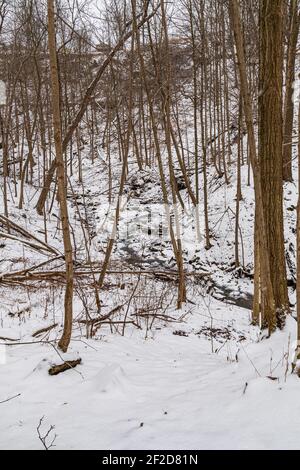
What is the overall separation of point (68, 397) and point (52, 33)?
308cm

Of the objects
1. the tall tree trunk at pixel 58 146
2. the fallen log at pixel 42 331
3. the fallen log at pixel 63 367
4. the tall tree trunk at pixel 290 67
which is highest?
the tall tree trunk at pixel 290 67

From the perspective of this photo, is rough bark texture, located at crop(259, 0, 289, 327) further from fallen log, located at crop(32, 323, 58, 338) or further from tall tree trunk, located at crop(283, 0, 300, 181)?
tall tree trunk, located at crop(283, 0, 300, 181)

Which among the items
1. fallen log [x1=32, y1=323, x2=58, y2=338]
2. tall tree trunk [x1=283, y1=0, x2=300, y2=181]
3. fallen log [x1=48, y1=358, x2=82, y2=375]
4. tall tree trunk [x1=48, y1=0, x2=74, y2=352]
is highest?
tall tree trunk [x1=283, y1=0, x2=300, y2=181]

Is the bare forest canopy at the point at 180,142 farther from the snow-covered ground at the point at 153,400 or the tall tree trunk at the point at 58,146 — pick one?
the snow-covered ground at the point at 153,400

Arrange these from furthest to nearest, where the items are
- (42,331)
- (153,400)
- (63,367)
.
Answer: (42,331)
(63,367)
(153,400)

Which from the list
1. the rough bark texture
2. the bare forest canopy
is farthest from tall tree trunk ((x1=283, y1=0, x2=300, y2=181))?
the rough bark texture

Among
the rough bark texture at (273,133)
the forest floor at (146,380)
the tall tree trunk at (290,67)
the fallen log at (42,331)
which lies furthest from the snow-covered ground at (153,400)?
the tall tree trunk at (290,67)

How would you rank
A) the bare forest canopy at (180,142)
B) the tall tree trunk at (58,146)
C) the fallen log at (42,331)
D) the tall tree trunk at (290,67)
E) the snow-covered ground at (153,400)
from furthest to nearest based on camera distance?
the tall tree trunk at (290,67), the fallen log at (42,331), the bare forest canopy at (180,142), the tall tree trunk at (58,146), the snow-covered ground at (153,400)

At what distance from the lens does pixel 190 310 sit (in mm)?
7402

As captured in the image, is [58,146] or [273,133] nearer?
[58,146]

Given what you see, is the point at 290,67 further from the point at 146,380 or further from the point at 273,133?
the point at 146,380

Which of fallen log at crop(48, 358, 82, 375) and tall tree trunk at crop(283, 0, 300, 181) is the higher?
tall tree trunk at crop(283, 0, 300, 181)

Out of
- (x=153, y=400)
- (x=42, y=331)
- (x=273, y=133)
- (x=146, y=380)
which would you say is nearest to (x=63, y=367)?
(x=146, y=380)

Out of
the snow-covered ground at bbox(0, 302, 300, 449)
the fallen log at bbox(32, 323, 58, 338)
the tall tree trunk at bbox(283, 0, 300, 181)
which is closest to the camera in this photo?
the snow-covered ground at bbox(0, 302, 300, 449)
